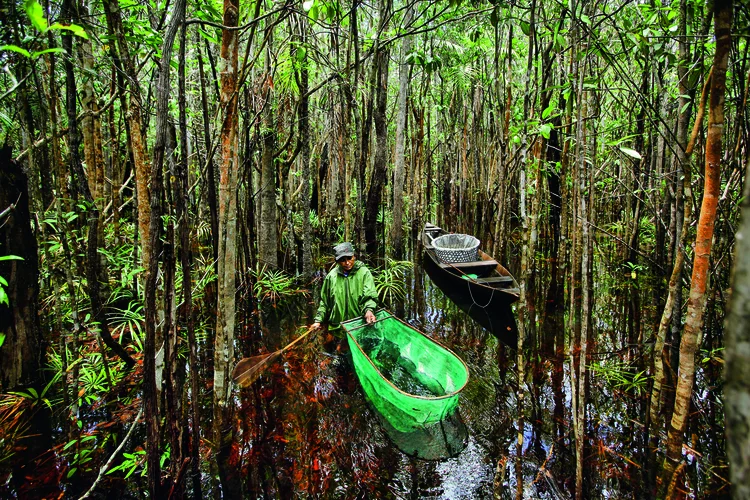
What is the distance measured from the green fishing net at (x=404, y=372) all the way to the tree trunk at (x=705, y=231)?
1.53m

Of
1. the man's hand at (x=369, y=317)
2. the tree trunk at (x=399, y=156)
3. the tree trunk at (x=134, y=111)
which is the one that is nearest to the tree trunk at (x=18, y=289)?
the tree trunk at (x=134, y=111)

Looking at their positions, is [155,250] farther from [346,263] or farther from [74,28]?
[346,263]

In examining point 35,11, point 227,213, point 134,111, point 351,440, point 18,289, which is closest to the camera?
point 35,11

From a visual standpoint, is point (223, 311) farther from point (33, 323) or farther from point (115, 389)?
point (115, 389)

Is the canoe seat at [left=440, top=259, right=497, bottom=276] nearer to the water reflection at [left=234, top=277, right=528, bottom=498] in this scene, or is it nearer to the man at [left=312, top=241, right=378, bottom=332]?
the water reflection at [left=234, top=277, right=528, bottom=498]

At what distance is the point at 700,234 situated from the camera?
6.80 feet

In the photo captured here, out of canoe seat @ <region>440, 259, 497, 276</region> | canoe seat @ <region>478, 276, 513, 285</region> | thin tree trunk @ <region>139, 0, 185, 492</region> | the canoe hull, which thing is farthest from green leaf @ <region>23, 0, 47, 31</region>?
canoe seat @ <region>440, 259, 497, 276</region>

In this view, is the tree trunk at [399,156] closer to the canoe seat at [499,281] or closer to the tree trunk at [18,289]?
the canoe seat at [499,281]

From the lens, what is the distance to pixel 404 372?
4.85 metres

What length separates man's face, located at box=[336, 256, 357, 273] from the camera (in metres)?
5.27

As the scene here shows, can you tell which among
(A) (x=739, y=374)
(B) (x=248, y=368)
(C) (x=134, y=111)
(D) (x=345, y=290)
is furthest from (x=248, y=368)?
(A) (x=739, y=374)

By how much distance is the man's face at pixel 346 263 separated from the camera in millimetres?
5273

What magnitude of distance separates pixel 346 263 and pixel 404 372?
63.0 inches

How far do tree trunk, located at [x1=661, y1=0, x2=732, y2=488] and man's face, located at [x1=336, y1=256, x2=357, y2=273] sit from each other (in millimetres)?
3748
